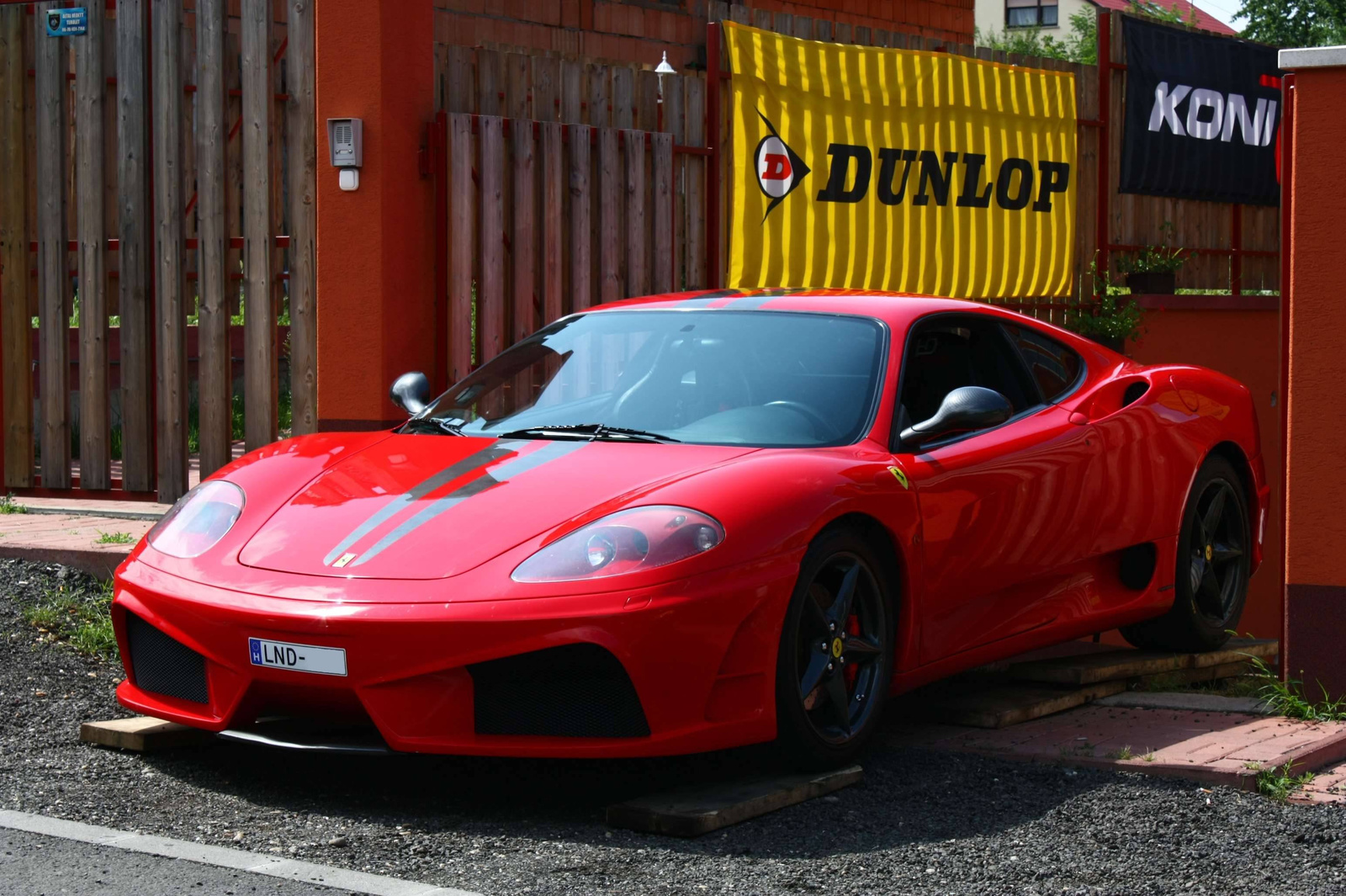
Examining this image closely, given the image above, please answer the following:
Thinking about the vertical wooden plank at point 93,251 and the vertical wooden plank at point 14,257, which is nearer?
the vertical wooden plank at point 93,251

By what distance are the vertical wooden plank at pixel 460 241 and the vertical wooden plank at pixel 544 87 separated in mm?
531

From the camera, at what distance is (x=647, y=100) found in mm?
9266

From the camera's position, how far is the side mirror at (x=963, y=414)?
16.8 ft

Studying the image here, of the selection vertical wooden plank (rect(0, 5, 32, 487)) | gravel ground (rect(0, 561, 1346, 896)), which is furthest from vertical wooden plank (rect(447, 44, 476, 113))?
gravel ground (rect(0, 561, 1346, 896))

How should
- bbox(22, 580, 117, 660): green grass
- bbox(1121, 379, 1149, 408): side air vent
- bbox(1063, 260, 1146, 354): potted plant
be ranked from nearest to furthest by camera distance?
bbox(1121, 379, 1149, 408): side air vent
bbox(22, 580, 117, 660): green grass
bbox(1063, 260, 1146, 354): potted plant

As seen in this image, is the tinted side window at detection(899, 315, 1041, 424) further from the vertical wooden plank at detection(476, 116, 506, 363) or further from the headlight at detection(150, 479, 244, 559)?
the vertical wooden plank at detection(476, 116, 506, 363)

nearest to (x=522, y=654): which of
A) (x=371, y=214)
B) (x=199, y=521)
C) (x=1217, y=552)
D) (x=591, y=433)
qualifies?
(x=591, y=433)

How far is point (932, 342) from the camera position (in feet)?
19.0

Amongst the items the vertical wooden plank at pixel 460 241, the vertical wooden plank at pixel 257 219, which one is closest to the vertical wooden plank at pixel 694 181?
the vertical wooden plank at pixel 460 241

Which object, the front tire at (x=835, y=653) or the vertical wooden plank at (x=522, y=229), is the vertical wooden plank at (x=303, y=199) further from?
the front tire at (x=835, y=653)

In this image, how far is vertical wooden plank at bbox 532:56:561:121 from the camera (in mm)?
8797

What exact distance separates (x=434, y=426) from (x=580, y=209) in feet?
11.2

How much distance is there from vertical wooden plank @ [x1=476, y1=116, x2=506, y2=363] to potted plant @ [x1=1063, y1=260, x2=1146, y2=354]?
5.30 meters

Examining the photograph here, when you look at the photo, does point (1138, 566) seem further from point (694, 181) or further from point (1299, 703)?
point (694, 181)
